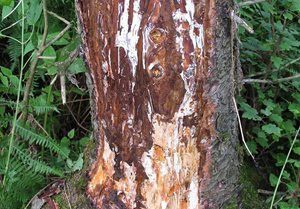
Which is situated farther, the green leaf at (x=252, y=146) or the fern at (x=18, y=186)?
the green leaf at (x=252, y=146)

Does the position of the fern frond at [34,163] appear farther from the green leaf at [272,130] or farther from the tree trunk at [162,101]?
the green leaf at [272,130]

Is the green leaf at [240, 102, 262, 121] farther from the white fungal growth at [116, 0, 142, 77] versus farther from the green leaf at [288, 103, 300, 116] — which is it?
the white fungal growth at [116, 0, 142, 77]

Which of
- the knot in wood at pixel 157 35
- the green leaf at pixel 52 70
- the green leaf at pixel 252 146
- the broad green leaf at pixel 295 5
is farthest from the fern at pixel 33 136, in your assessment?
the broad green leaf at pixel 295 5

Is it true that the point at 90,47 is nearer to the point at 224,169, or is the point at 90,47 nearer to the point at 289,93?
the point at 224,169

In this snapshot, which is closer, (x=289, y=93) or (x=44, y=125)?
(x=44, y=125)

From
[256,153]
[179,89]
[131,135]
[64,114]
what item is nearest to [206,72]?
[179,89]

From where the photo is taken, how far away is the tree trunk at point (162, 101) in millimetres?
1340

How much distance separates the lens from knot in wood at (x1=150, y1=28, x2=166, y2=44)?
1326mm

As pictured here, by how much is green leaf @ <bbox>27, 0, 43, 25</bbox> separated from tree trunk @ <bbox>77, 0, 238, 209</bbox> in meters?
0.42

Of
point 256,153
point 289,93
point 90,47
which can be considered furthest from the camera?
point 289,93

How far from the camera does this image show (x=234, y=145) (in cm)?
163

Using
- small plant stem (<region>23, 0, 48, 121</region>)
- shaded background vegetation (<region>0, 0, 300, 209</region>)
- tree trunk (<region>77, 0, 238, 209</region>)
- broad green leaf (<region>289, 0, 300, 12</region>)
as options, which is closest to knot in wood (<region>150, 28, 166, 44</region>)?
tree trunk (<region>77, 0, 238, 209</region>)

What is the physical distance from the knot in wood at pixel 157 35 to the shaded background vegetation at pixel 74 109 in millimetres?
385

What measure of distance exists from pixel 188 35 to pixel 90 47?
13.2 inches
